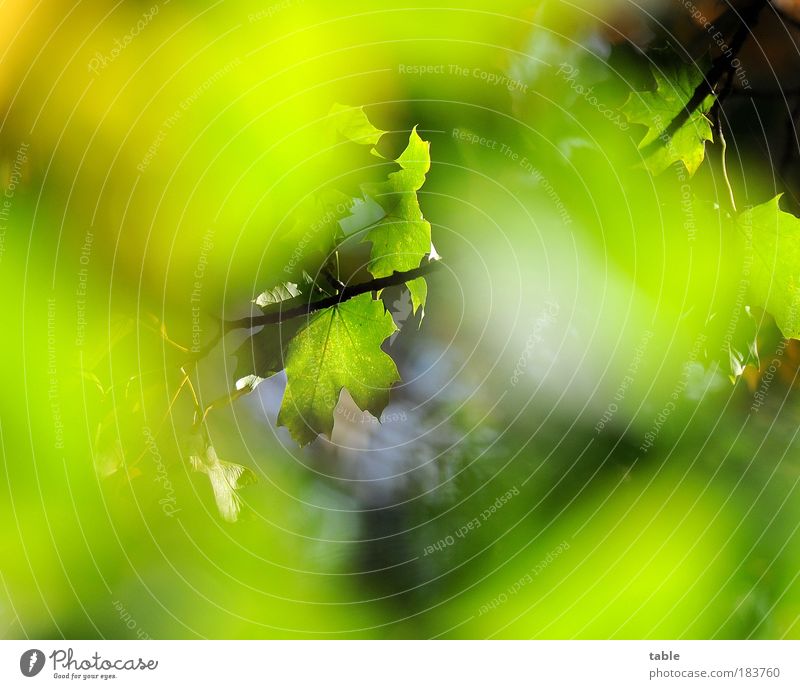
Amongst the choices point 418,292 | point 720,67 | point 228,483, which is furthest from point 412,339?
point 720,67

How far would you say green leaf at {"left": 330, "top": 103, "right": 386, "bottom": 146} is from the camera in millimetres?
343

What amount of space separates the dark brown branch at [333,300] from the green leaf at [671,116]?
5.7 inches

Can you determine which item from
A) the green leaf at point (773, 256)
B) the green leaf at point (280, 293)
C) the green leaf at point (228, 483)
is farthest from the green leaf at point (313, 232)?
the green leaf at point (773, 256)

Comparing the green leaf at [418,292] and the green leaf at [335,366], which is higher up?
the green leaf at [418,292]

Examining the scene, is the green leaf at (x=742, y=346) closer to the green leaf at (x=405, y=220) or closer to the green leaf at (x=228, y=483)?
the green leaf at (x=405, y=220)

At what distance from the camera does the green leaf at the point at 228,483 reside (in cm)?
35

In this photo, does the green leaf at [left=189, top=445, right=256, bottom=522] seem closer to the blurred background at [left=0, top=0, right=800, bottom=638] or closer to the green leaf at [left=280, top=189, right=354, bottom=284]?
the blurred background at [left=0, top=0, right=800, bottom=638]

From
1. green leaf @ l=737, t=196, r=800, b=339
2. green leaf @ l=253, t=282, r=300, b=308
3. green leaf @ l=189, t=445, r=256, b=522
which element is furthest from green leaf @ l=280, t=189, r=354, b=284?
green leaf @ l=737, t=196, r=800, b=339

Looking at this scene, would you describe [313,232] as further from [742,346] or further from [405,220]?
[742,346]

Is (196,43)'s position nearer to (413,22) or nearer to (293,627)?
(413,22)

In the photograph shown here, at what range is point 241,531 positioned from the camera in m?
0.35

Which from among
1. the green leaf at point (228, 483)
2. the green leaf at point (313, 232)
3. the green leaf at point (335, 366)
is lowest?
the green leaf at point (228, 483)

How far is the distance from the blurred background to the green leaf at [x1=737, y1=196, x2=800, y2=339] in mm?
13

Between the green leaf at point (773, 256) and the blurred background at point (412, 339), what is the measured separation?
0.01m
